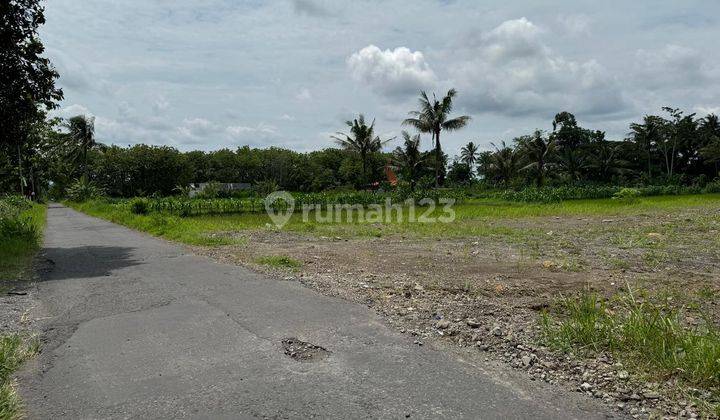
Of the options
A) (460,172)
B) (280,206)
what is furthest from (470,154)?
(280,206)

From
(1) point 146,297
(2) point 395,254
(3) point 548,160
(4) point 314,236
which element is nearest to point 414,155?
(3) point 548,160

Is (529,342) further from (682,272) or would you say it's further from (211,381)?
(682,272)

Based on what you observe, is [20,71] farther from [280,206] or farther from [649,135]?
[649,135]

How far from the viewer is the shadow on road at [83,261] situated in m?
9.32

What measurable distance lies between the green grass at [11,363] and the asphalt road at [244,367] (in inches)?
4.4

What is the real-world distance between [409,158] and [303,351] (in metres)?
45.1

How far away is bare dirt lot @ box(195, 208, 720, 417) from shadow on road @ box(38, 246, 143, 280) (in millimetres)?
2077

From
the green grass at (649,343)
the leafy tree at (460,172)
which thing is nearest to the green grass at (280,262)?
the green grass at (649,343)

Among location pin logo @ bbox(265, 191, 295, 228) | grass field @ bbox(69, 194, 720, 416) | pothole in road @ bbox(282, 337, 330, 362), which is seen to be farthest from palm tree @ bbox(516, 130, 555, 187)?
pothole in road @ bbox(282, 337, 330, 362)

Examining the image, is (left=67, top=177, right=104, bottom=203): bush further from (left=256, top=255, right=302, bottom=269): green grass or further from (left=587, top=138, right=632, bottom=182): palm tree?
(left=587, top=138, right=632, bottom=182): palm tree

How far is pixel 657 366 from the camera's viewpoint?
398cm

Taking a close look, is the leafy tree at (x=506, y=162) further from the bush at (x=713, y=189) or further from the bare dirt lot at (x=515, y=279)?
the bare dirt lot at (x=515, y=279)

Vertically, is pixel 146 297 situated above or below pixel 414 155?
below

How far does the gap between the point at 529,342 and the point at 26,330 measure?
18.5 feet
